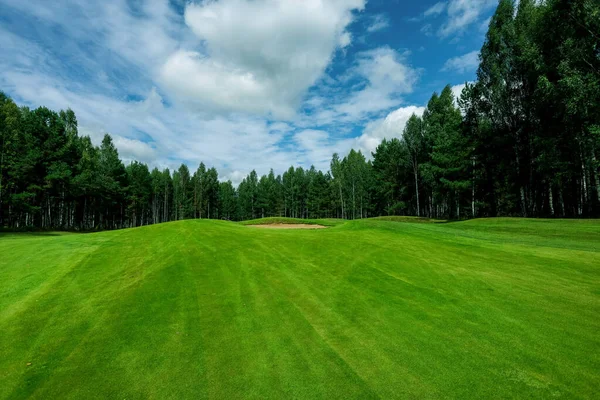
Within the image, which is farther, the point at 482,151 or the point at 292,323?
the point at 482,151

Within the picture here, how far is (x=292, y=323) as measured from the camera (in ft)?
20.4

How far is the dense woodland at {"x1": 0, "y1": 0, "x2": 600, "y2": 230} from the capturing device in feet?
81.9

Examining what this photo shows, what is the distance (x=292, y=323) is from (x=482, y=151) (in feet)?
149

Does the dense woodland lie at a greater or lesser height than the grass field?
greater

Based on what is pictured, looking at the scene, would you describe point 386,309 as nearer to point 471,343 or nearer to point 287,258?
point 471,343

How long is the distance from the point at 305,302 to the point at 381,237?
8.46 meters

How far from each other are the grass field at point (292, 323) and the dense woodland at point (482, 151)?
21536 mm

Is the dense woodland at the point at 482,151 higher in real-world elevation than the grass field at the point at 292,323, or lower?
higher

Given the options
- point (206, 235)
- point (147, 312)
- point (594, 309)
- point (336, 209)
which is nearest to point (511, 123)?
point (594, 309)

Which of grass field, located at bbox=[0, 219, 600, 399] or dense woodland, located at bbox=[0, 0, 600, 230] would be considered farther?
dense woodland, located at bbox=[0, 0, 600, 230]

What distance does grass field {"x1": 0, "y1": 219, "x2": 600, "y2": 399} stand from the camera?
4406 millimetres

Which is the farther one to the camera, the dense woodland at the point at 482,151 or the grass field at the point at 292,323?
the dense woodland at the point at 482,151

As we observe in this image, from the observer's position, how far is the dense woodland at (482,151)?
24953mm

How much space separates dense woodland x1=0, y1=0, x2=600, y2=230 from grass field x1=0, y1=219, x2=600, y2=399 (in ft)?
70.7
